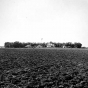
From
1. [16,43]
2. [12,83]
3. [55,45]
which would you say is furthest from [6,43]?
[12,83]

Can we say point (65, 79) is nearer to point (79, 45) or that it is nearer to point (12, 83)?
point (12, 83)

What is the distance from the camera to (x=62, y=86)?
795 cm

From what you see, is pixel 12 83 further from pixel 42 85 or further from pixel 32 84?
pixel 42 85

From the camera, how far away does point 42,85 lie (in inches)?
324

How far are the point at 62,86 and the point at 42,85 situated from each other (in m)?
1.21

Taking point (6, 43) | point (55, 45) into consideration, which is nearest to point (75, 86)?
point (6, 43)

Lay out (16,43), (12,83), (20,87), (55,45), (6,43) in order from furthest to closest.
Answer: (55,45), (6,43), (16,43), (12,83), (20,87)

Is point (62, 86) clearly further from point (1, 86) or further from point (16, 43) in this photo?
point (16, 43)

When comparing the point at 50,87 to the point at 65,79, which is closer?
the point at 50,87

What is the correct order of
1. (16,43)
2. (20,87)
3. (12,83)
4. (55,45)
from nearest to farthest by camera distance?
(20,87), (12,83), (16,43), (55,45)

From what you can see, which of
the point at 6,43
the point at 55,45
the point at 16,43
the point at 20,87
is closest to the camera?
the point at 20,87

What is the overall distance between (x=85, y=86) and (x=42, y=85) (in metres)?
2.56

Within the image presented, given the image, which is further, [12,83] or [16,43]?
[16,43]

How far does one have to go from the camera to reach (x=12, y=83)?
8.66 meters
